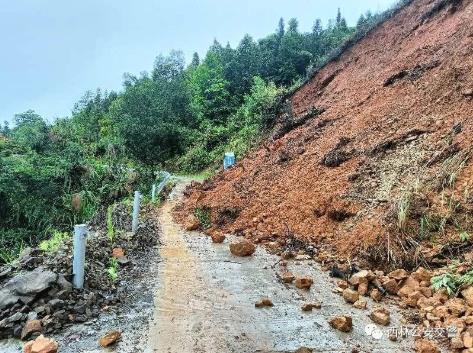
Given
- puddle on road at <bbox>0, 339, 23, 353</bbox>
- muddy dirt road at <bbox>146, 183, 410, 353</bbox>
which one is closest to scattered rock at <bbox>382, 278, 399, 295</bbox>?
muddy dirt road at <bbox>146, 183, 410, 353</bbox>

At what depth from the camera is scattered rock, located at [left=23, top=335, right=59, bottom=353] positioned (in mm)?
3895

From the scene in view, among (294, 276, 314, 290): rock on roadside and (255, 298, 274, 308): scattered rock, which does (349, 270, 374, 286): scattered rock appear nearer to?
(294, 276, 314, 290): rock on roadside

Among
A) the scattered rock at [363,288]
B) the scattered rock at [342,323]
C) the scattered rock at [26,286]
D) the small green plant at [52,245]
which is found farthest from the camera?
the small green plant at [52,245]

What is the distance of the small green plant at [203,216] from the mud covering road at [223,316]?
300cm

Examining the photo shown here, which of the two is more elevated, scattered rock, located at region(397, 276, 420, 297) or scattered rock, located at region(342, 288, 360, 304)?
scattered rock, located at region(397, 276, 420, 297)

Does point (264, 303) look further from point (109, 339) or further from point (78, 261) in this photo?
point (78, 261)

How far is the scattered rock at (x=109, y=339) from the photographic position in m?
4.08

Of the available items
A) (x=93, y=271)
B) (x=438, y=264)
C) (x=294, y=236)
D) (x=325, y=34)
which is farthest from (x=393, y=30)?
(x=325, y=34)

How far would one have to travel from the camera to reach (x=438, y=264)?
5.55 meters

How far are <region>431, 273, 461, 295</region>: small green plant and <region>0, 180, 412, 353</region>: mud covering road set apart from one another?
0.63m

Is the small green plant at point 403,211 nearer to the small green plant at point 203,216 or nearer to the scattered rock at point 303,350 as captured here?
the scattered rock at point 303,350

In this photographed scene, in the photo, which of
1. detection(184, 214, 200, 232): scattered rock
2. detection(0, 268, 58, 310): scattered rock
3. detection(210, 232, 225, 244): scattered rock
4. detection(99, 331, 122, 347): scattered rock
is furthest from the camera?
detection(184, 214, 200, 232): scattered rock

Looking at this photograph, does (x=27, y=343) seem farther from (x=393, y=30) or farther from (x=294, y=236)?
(x=393, y=30)

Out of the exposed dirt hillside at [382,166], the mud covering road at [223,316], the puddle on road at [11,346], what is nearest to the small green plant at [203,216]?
the exposed dirt hillside at [382,166]
